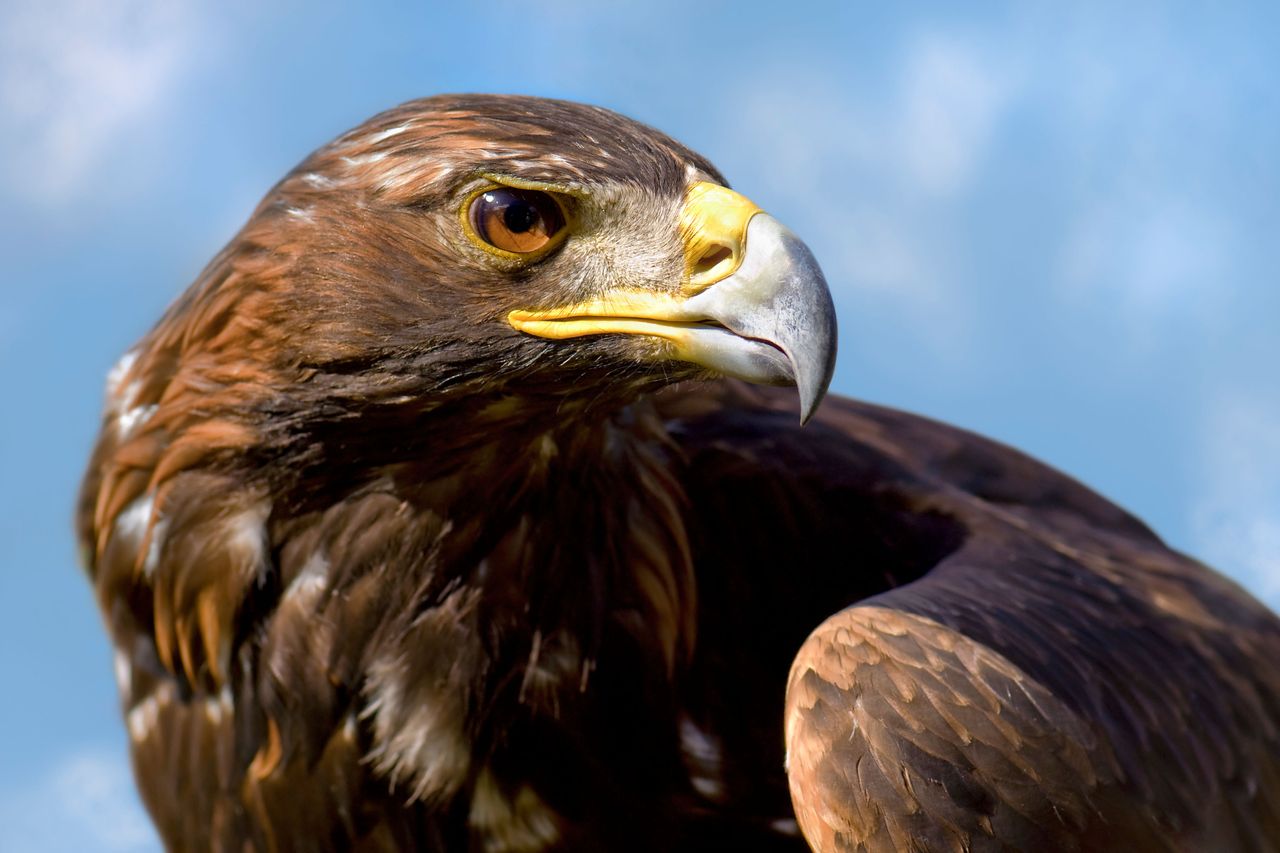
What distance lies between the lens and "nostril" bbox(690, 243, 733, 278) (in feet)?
10.4

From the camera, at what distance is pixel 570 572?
12.2ft

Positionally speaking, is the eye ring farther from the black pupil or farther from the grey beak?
the grey beak

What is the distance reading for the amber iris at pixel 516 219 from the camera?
3.21 m

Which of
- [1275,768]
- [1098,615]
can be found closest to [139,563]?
[1098,615]

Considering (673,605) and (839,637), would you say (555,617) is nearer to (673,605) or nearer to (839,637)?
(673,605)

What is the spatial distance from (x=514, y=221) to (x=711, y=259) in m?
0.41

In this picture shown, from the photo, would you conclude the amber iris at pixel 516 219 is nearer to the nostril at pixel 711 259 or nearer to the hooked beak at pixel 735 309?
the hooked beak at pixel 735 309

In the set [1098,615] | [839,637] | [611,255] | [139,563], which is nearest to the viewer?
[611,255]

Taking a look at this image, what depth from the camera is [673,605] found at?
384 centimetres

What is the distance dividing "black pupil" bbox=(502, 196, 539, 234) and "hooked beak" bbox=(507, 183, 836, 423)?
0.18 m

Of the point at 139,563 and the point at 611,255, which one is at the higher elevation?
the point at 611,255

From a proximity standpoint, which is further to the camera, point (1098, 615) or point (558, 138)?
point (1098, 615)

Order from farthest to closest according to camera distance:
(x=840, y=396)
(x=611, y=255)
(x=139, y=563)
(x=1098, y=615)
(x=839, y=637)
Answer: (x=840, y=396)
(x=1098, y=615)
(x=139, y=563)
(x=839, y=637)
(x=611, y=255)

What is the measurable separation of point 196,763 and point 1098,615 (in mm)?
2314
